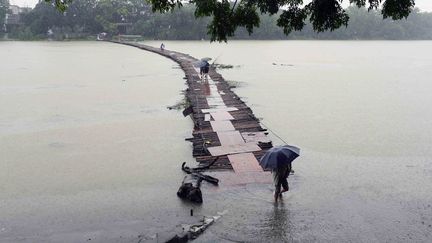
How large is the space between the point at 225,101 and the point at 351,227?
973 centimetres

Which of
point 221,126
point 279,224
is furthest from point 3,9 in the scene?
point 279,224

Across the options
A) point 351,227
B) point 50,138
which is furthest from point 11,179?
point 351,227

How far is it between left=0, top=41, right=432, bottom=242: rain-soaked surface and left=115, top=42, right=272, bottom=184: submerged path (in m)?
0.47

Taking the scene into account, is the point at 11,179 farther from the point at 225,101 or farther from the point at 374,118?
the point at 374,118

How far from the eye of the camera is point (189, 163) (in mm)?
10547

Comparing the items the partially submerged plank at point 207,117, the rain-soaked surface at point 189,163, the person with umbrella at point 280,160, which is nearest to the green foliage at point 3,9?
the rain-soaked surface at point 189,163

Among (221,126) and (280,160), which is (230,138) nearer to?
(221,126)

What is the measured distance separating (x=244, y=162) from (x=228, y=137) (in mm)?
1874

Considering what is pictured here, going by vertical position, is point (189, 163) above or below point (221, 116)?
below

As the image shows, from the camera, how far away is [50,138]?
13078 millimetres

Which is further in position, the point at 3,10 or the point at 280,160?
the point at 3,10

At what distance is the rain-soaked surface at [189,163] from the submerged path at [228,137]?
18.7 inches

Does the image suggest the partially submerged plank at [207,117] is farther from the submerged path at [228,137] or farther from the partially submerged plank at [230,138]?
the partially submerged plank at [230,138]

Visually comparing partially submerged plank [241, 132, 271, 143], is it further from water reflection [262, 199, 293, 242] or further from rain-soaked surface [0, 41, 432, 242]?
water reflection [262, 199, 293, 242]
